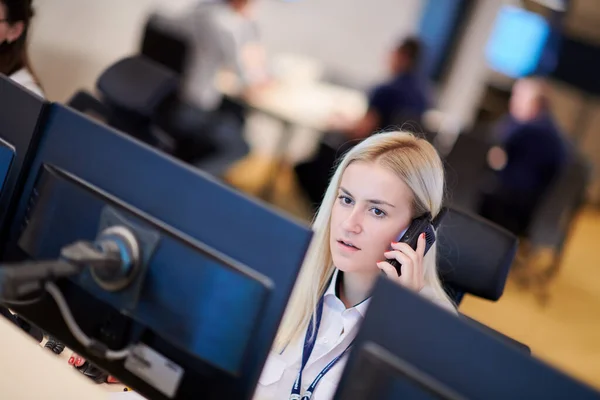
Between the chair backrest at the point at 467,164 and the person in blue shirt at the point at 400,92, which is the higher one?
the person in blue shirt at the point at 400,92

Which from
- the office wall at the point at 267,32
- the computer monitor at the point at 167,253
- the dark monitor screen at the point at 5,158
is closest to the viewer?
the computer monitor at the point at 167,253

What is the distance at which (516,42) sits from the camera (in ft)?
19.9

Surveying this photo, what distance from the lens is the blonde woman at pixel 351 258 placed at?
1450 mm

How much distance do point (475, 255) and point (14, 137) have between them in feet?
3.82

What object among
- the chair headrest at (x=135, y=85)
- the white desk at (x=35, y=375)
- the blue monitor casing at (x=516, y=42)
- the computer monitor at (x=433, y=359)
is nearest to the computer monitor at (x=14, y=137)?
the white desk at (x=35, y=375)

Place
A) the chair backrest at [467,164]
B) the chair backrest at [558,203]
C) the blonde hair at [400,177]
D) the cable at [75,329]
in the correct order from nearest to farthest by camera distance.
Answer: the cable at [75,329], the blonde hair at [400,177], the chair backrest at [467,164], the chair backrest at [558,203]

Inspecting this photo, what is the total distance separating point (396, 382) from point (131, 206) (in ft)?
1.63

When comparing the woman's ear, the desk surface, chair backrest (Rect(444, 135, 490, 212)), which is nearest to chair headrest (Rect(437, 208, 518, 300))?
the woman's ear

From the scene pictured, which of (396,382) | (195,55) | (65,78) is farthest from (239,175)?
(396,382)

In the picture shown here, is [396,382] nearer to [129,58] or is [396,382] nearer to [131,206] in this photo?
[131,206]

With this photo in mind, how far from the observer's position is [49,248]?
119 centimetres

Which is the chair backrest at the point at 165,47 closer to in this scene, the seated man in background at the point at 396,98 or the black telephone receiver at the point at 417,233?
the seated man in background at the point at 396,98

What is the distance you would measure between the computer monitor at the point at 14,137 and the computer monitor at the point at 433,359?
2.24ft

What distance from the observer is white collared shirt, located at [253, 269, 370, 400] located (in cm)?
144
